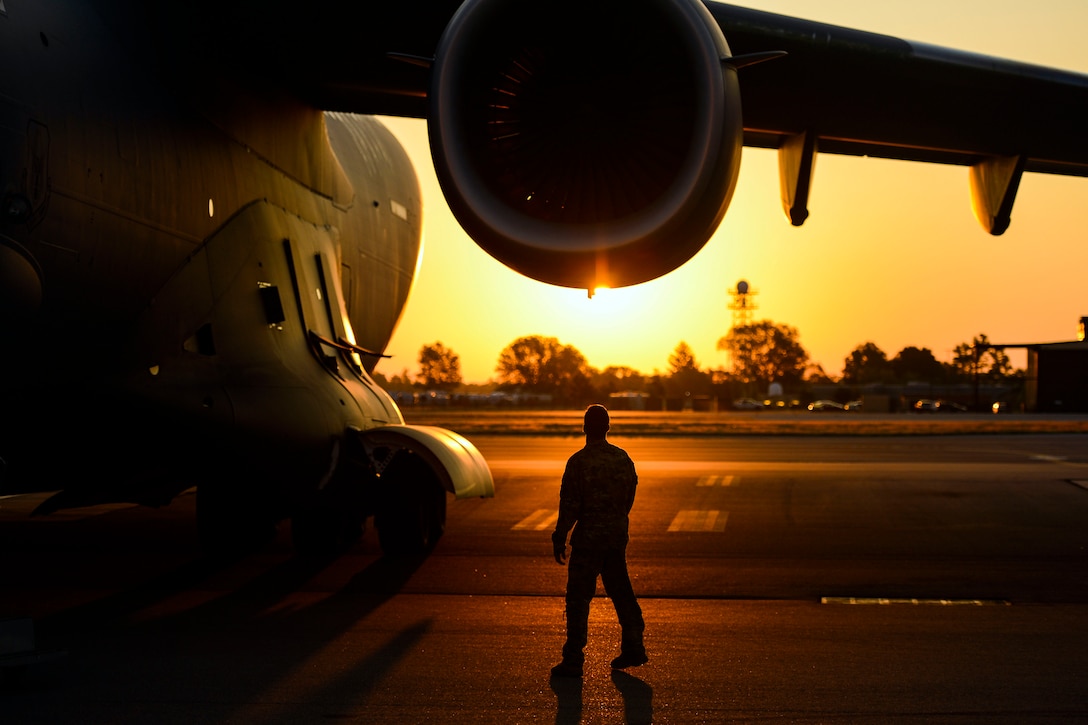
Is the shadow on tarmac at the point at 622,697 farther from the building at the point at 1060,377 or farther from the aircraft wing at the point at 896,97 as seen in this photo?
the building at the point at 1060,377

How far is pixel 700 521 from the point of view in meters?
13.9

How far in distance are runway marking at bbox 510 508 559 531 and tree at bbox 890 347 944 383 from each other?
523ft

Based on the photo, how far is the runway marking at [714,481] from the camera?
18770 mm

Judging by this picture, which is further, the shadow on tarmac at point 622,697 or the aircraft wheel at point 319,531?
the aircraft wheel at point 319,531

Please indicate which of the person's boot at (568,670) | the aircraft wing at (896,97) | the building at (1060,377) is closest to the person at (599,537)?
the person's boot at (568,670)

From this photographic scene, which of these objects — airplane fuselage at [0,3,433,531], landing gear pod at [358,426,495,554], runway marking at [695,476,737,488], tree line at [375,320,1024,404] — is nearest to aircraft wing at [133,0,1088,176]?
airplane fuselage at [0,3,433,531]

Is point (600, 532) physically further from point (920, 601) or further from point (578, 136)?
point (920, 601)

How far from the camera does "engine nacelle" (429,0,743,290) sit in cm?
672

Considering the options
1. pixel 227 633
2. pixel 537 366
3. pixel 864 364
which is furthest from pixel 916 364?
pixel 227 633

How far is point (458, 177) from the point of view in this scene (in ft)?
22.7

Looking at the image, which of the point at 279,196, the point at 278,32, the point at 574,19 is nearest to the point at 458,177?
the point at 574,19

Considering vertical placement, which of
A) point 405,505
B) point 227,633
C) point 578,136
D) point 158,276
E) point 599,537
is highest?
point 578,136

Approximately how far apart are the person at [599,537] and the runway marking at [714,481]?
1209 cm

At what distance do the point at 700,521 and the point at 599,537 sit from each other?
302 inches
